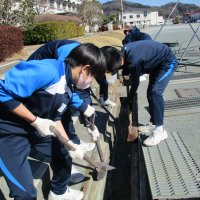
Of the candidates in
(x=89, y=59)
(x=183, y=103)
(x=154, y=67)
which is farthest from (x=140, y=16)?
(x=89, y=59)

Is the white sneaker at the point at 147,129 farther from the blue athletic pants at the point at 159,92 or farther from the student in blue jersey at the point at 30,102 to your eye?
the student in blue jersey at the point at 30,102

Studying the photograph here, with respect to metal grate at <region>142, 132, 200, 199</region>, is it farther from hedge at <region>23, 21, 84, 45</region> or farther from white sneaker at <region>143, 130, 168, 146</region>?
hedge at <region>23, 21, 84, 45</region>

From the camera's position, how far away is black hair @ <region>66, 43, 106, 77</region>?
2520 mm

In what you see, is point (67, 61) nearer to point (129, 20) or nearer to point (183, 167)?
point (183, 167)

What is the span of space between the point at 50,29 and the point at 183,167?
48.1 ft

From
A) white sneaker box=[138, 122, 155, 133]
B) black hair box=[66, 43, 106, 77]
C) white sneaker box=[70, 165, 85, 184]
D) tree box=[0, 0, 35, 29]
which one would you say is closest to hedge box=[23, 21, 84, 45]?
tree box=[0, 0, 35, 29]

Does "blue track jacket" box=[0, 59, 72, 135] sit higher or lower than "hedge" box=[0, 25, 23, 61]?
higher

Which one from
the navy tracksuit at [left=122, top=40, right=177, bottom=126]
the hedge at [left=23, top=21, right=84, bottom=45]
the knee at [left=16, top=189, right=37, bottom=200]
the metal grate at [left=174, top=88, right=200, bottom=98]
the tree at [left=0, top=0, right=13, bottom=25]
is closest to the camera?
the knee at [left=16, top=189, right=37, bottom=200]

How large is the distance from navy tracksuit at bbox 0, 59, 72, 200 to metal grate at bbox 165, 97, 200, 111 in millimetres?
3612

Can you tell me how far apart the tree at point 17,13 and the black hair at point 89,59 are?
12653mm

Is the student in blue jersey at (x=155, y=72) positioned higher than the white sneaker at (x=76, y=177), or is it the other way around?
the student in blue jersey at (x=155, y=72)

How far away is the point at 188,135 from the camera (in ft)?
14.9

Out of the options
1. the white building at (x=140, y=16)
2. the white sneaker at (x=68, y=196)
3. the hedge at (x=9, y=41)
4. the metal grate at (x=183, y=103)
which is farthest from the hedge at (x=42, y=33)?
the white building at (x=140, y=16)

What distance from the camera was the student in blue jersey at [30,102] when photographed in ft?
7.54
